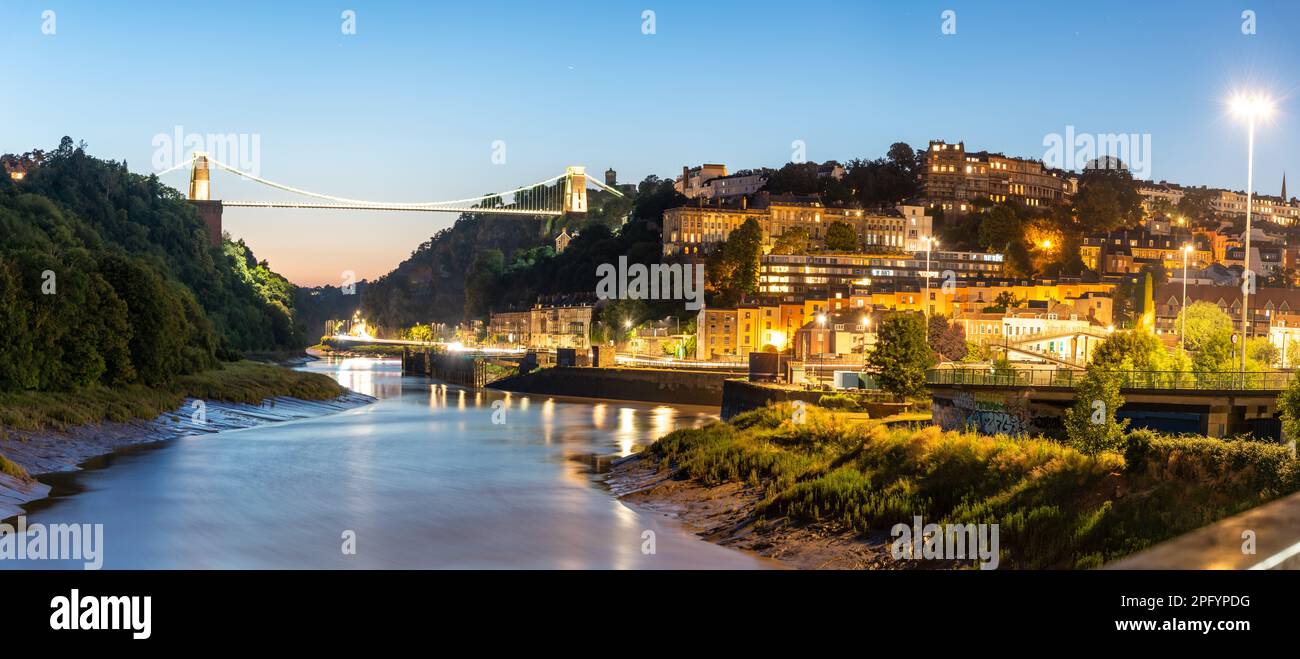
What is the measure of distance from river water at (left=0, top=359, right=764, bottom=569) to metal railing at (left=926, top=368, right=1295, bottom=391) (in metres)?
7.76

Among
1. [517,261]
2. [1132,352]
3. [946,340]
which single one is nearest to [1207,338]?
[1132,352]

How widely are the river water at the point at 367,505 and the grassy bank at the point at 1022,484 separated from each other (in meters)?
→ 2.00

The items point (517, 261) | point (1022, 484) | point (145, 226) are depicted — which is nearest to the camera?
point (1022, 484)

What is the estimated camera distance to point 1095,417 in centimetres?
1714

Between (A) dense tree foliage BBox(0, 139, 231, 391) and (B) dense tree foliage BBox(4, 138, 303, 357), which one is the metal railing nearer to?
(A) dense tree foliage BBox(0, 139, 231, 391)

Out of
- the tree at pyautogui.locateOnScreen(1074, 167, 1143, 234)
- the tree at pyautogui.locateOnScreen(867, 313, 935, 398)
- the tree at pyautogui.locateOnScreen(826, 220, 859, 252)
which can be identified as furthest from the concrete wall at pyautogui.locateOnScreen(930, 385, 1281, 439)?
the tree at pyautogui.locateOnScreen(1074, 167, 1143, 234)

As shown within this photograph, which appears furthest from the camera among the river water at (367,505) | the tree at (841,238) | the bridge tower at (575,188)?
the bridge tower at (575,188)

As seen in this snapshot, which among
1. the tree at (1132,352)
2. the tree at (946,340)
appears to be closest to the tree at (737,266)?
the tree at (946,340)

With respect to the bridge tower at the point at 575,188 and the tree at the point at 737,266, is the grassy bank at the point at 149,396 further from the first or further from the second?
the bridge tower at the point at 575,188

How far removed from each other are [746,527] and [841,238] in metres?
86.1

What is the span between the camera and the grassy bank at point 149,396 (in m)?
27.0

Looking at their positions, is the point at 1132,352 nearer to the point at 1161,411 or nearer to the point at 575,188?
the point at 1161,411

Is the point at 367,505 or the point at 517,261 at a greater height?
the point at 517,261

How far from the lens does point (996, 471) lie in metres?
15.6
